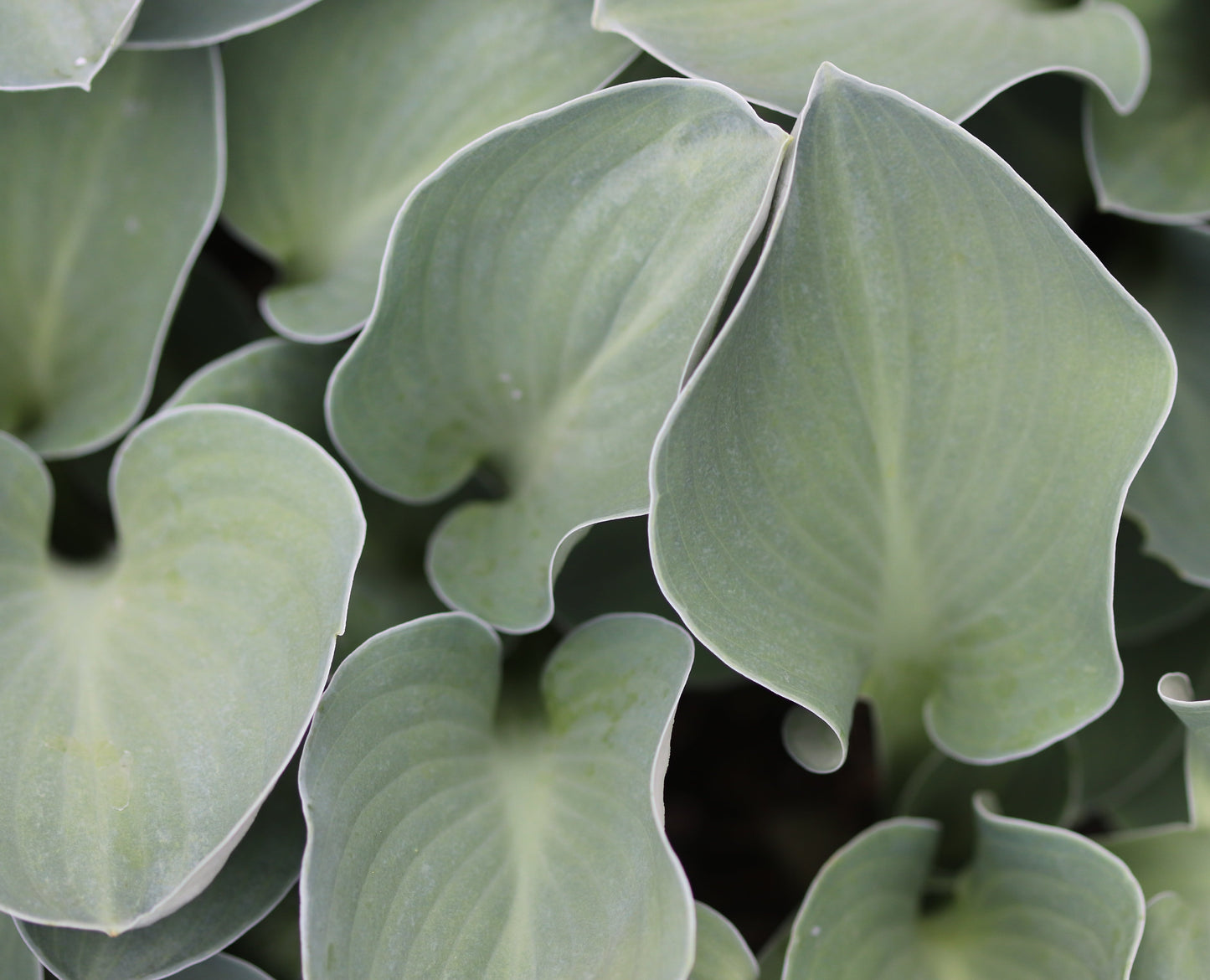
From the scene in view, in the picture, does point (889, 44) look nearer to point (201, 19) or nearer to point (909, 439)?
point (909, 439)

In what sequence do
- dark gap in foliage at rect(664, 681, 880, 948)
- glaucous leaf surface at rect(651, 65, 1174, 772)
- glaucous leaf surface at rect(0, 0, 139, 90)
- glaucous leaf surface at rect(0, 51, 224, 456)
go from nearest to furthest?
glaucous leaf surface at rect(651, 65, 1174, 772) < glaucous leaf surface at rect(0, 0, 139, 90) < glaucous leaf surface at rect(0, 51, 224, 456) < dark gap in foliage at rect(664, 681, 880, 948)

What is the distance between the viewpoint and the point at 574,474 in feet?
2.06

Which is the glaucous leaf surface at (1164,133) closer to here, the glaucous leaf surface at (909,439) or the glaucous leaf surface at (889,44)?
the glaucous leaf surface at (889,44)

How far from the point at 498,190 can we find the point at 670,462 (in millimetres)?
202

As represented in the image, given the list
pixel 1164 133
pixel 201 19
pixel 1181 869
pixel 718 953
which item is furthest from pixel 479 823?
pixel 1164 133

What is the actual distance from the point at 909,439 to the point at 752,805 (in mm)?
500

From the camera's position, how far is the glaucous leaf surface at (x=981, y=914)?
1.94 ft

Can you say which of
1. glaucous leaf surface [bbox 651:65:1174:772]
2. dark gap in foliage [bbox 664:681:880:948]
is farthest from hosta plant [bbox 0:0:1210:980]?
dark gap in foliage [bbox 664:681:880:948]

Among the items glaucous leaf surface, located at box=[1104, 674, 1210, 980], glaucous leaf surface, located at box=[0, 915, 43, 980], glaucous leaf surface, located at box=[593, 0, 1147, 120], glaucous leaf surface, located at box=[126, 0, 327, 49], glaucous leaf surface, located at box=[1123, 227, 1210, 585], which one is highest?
glaucous leaf surface, located at box=[593, 0, 1147, 120]

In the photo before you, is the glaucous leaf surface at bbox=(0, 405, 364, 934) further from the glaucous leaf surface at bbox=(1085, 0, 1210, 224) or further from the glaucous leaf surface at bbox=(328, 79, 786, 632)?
the glaucous leaf surface at bbox=(1085, 0, 1210, 224)

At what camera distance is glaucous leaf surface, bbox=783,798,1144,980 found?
1.94 feet

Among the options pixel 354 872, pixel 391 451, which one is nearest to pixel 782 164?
pixel 391 451

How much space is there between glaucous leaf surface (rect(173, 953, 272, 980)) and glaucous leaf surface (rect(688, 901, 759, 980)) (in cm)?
26

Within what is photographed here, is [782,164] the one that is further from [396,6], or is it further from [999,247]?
[396,6]
